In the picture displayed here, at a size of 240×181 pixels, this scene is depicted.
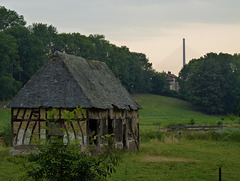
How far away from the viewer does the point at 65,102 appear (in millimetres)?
23828

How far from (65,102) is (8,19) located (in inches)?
2143

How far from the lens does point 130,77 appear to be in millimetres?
96938

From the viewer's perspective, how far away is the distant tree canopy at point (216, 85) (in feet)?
288

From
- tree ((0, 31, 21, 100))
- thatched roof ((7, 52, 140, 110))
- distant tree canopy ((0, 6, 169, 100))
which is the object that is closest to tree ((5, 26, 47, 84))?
distant tree canopy ((0, 6, 169, 100))

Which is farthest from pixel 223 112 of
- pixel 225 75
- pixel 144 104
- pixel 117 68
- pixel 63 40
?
pixel 63 40

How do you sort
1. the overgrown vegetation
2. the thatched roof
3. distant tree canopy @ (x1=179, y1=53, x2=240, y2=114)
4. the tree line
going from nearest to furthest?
the overgrown vegetation, the thatched roof, the tree line, distant tree canopy @ (x1=179, y1=53, x2=240, y2=114)

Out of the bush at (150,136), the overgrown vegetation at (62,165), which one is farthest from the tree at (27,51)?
the overgrown vegetation at (62,165)

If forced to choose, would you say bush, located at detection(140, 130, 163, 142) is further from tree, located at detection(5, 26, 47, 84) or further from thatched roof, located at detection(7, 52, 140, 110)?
tree, located at detection(5, 26, 47, 84)

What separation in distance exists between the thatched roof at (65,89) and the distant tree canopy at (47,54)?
35.5m

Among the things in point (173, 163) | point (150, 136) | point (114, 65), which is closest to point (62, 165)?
point (173, 163)

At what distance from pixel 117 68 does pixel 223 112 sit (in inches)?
837

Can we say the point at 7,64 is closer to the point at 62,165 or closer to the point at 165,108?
the point at 165,108

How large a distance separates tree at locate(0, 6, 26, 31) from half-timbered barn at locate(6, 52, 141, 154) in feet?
162

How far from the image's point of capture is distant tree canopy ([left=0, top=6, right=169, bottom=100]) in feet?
208
